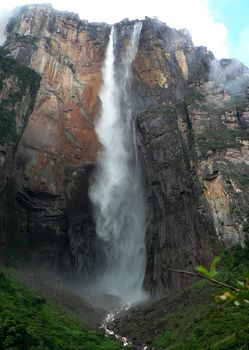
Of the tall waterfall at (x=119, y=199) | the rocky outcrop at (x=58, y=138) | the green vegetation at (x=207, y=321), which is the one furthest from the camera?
the rocky outcrop at (x=58, y=138)

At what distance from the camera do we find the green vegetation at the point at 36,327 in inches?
721

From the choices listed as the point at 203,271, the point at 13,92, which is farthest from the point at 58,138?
the point at 203,271

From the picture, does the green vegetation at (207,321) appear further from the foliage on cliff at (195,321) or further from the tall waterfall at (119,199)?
the tall waterfall at (119,199)

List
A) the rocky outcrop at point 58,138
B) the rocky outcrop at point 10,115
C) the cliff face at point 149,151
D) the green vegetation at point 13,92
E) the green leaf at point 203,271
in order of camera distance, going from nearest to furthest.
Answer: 1. the green leaf at point 203,271
2. the cliff face at point 149,151
3. the rocky outcrop at point 10,115
4. the green vegetation at point 13,92
5. the rocky outcrop at point 58,138

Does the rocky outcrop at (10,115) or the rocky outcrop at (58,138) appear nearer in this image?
the rocky outcrop at (10,115)

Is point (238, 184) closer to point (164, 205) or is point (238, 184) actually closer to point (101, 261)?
point (164, 205)

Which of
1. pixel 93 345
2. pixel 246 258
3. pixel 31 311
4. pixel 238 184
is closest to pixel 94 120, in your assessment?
pixel 238 184

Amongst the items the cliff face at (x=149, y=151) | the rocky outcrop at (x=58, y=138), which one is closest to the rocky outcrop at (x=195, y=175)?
the cliff face at (x=149, y=151)

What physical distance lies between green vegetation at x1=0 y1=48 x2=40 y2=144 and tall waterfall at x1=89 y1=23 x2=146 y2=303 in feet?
37.3

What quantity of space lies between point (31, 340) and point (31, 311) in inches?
315

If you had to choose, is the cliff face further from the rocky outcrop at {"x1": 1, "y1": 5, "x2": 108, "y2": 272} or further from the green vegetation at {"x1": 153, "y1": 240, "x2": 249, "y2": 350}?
the green vegetation at {"x1": 153, "y1": 240, "x2": 249, "y2": 350}

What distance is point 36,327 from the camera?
21.3 metres

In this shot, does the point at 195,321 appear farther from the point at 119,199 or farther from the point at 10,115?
the point at 10,115

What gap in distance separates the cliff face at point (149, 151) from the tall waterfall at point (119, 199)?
137 centimetres
